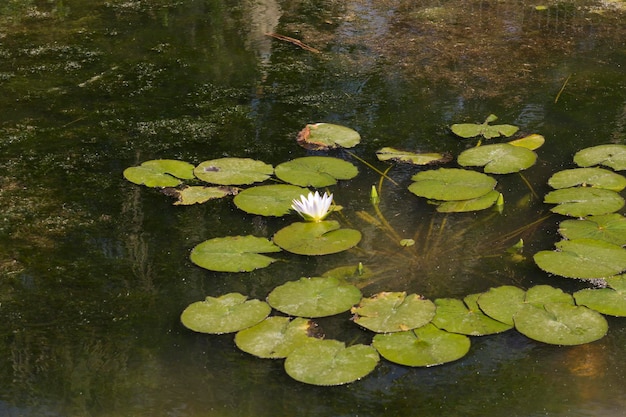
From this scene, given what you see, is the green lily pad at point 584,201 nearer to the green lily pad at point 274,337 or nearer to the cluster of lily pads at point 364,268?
the cluster of lily pads at point 364,268

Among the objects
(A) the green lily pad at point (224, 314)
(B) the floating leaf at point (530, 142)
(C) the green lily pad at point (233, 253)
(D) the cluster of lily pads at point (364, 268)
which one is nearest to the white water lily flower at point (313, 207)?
(D) the cluster of lily pads at point (364, 268)

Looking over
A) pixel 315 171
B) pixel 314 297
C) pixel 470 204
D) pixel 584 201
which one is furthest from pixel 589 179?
pixel 314 297

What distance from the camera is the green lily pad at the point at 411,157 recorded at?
2.97 metres

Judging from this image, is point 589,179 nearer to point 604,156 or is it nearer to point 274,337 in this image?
point 604,156

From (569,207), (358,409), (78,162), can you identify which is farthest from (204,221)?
(569,207)

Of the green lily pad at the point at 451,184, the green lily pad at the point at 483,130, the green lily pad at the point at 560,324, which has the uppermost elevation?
the green lily pad at the point at 483,130

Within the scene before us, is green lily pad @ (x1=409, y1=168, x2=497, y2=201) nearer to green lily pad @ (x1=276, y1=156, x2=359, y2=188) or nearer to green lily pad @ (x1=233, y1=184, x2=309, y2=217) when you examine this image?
green lily pad @ (x1=276, y1=156, x2=359, y2=188)

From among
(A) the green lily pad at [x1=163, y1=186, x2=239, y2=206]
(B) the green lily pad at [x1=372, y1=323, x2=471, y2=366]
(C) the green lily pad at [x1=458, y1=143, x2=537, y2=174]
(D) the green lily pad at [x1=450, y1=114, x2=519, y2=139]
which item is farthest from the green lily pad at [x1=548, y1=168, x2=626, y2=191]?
(A) the green lily pad at [x1=163, y1=186, x2=239, y2=206]

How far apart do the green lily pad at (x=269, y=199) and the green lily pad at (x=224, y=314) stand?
475 mm

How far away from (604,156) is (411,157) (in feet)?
2.25

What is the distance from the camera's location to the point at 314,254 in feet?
8.01

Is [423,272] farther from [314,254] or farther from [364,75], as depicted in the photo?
[364,75]

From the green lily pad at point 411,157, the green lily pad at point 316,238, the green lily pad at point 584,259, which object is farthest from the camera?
the green lily pad at point 411,157

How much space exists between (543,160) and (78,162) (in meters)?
1.69
